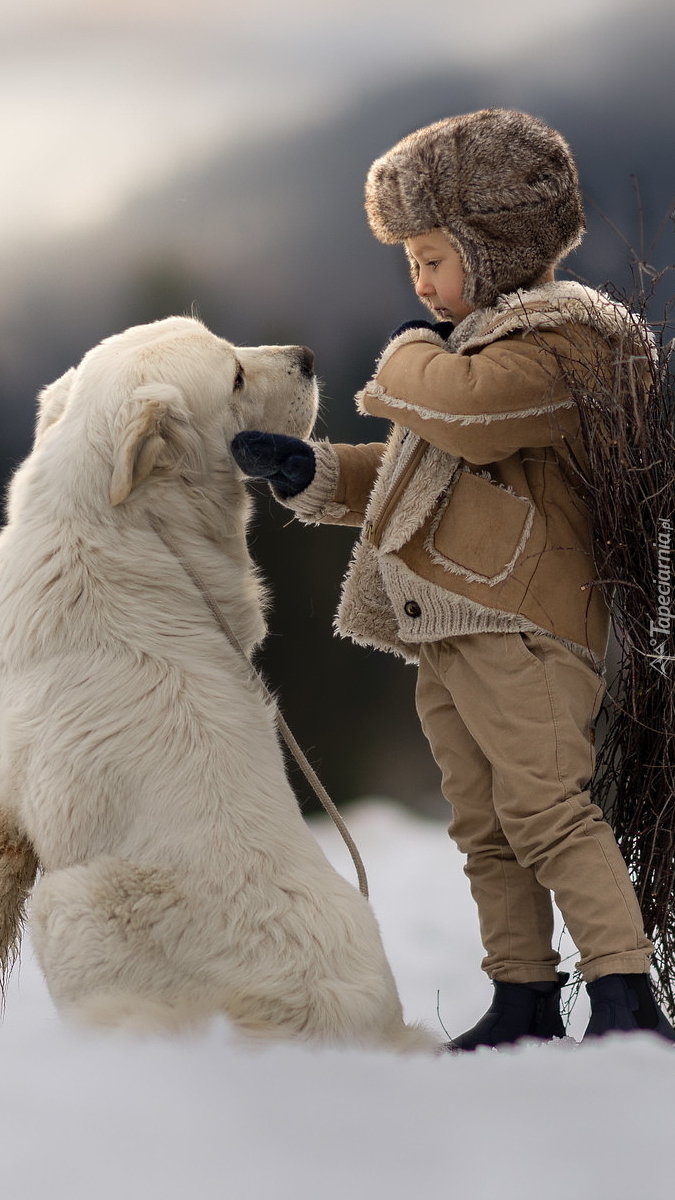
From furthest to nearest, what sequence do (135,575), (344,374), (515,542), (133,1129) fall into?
(344,374) < (515,542) < (135,575) < (133,1129)

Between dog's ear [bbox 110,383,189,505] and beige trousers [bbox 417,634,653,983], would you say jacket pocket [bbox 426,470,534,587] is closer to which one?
beige trousers [bbox 417,634,653,983]

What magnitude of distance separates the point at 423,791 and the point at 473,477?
2.24 metres

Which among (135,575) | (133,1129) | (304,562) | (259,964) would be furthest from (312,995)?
(304,562)

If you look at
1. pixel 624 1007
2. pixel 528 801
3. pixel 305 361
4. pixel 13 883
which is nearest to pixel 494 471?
pixel 305 361

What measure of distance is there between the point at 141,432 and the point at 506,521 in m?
0.69

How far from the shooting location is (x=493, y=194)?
200 cm

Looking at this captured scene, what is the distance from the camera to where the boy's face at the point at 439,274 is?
2092 mm

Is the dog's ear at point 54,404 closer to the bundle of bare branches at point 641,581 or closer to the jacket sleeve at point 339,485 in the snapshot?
the jacket sleeve at point 339,485

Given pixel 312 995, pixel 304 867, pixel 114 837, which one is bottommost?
pixel 312 995

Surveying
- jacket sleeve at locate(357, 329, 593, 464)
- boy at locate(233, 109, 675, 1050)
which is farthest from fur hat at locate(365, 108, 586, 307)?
jacket sleeve at locate(357, 329, 593, 464)

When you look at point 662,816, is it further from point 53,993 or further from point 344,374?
point 344,374

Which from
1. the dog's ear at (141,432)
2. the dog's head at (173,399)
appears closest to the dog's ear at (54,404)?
the dog's head at (173,399)

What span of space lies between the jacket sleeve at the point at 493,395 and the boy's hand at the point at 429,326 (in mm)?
122

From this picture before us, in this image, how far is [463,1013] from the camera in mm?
2510
